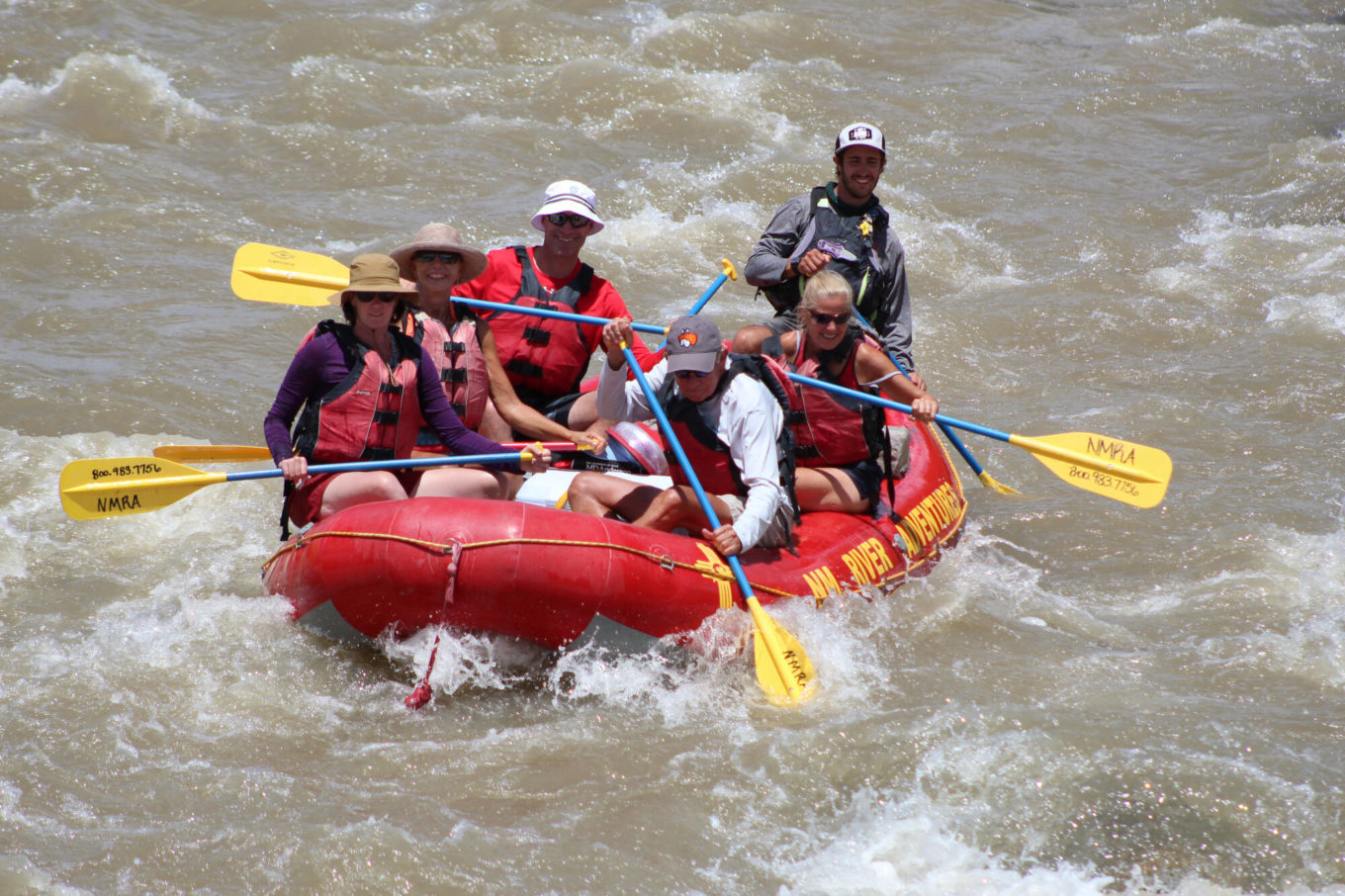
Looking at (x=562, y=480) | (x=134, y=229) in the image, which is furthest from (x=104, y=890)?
(x=134, y=229)

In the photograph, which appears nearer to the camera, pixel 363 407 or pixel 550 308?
pixel 363 407

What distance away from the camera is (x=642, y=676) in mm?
4352

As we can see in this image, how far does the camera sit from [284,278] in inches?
218

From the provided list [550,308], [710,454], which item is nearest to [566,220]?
[550,308]

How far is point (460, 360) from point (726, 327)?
3789mm

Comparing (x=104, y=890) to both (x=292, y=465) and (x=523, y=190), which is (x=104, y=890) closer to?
(x=292, y=465)

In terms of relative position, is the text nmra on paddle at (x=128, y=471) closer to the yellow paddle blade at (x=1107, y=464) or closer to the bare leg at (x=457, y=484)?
the bare leg at (x=457, y=484)

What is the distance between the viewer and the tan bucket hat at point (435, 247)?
4.89m

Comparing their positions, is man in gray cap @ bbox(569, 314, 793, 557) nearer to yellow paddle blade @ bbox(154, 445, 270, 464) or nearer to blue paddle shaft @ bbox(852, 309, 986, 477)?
blue paddle shaft @ bbox(852, 309, 986, 477)

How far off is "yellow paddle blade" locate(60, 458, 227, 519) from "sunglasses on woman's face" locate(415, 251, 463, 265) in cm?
111

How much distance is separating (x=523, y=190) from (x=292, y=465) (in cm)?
619

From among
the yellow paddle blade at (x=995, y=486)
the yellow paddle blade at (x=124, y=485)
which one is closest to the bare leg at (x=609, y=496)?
the yellow paddle blade at (x=124, y=485)

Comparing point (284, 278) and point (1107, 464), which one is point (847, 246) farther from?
point (284, 278)

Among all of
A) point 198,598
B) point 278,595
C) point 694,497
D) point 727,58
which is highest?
point 727,58
